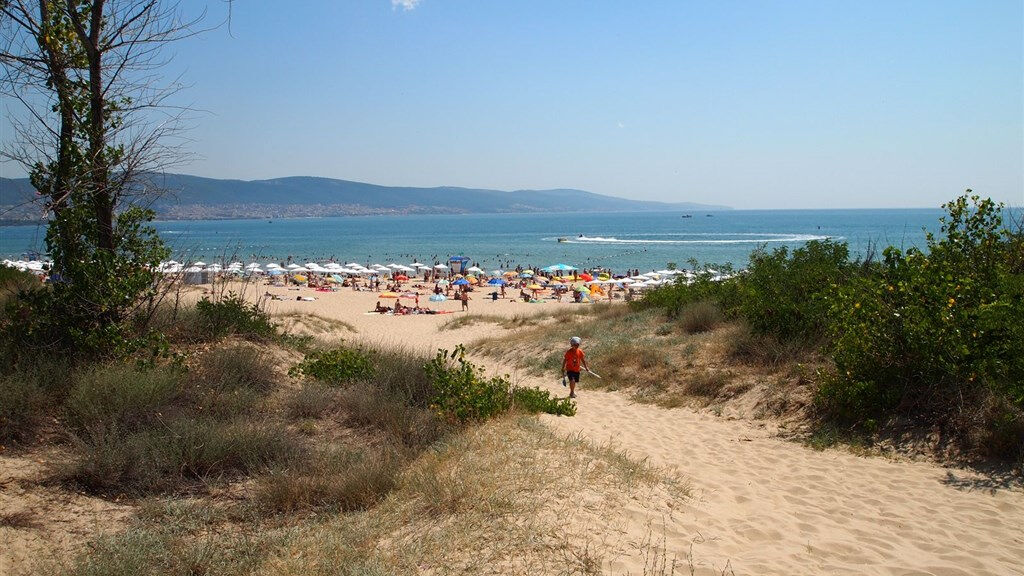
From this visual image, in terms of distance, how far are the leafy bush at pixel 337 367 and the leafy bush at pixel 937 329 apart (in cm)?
559

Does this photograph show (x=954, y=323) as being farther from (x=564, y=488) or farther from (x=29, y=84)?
(x=29, y=84)

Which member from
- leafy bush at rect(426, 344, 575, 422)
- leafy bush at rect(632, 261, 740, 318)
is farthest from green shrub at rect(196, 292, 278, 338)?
leafy bush at rect(632, 261, 740, 318)

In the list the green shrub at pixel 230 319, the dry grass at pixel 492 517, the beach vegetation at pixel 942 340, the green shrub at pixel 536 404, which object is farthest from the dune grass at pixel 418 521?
the green shrub at pixel 230 319

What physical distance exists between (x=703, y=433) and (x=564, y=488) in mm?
3918

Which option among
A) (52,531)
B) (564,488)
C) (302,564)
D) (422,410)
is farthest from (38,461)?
(564,488)

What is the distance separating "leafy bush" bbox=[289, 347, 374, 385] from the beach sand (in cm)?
227

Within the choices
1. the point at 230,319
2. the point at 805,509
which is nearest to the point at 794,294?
the point at 805,509

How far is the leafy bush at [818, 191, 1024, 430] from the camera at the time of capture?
6.38 meters

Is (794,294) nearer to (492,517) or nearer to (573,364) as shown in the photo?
(573,364)

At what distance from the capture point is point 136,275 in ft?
21.3

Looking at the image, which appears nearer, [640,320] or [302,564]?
[302,564]

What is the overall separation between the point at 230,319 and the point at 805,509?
22.5 feet

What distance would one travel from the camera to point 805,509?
16.5ft

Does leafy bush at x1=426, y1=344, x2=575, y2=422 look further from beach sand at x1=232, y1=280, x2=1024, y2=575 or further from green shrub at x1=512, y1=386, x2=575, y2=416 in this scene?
beach sand at x1=232, y1=280, x2=1024, y2=575
